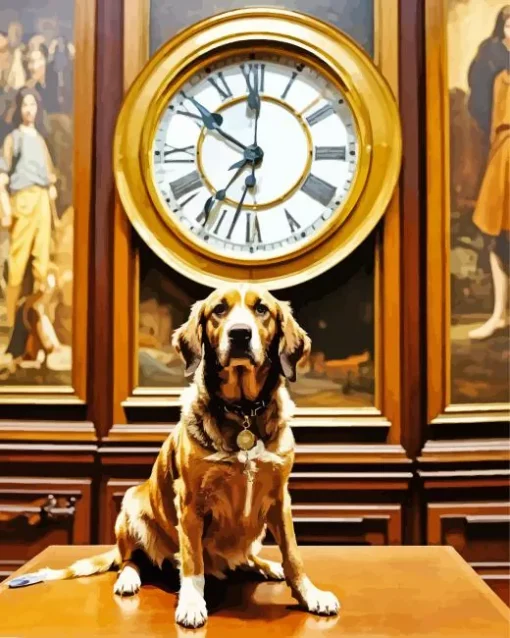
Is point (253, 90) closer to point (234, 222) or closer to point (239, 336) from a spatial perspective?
point (234, 222)

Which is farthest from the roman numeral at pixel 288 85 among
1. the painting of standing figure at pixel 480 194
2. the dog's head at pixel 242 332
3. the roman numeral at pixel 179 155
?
the dog's head at pixel 242 332

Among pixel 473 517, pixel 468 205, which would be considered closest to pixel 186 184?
pixel 468 205

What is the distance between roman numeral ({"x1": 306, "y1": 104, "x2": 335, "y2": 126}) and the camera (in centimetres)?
163

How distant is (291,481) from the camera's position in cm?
159

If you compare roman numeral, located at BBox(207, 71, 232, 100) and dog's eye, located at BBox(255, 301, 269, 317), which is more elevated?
roman numeral, located at BBox(207, 71, 232, 100)

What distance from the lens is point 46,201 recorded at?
A: 1.67m

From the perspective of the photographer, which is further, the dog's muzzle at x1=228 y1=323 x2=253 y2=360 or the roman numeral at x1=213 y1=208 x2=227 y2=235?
the roman numeral at x1=213 y1=208 x2=227 y2=235

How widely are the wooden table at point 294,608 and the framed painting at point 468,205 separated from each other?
54 cm

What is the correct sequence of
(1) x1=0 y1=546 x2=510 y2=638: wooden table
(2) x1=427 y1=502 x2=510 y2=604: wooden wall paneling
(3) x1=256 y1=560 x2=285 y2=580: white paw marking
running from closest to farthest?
1. (1) x1=0 y1=546 x2=510 y2=638: wooden table
2. (3) x1=256 y1=560 x2=285 y2=580: white paw marking
3. (2) x1=427 y1=502 x2=510 y2=604: wooden wall paneling

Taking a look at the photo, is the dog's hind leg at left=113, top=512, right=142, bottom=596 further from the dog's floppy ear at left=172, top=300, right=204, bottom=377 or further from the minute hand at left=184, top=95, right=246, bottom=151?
the minute hand at left=184, top=95, right=246, bottom=151

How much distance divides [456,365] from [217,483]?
85 centimetres

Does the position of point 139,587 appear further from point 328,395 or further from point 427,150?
point 427,150

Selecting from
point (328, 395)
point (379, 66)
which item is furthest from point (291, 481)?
point (379, 66)

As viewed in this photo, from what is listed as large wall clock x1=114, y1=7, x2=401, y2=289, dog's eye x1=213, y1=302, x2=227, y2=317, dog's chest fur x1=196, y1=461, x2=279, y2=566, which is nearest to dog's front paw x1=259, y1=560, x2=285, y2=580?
dog's chest fur x1=196, y1=461, x2=279, y2=566
